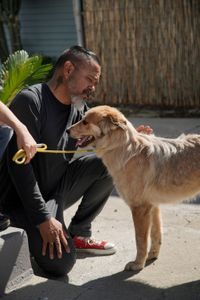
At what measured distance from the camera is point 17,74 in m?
6.20

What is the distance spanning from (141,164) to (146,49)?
237 inches

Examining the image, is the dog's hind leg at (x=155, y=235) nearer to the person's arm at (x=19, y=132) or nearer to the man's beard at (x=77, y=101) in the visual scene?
the man's beard at (x=77, y=101)

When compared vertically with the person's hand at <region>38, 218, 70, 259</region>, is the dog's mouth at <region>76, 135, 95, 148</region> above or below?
above

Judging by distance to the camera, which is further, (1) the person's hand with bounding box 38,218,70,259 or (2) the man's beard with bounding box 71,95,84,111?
(2) the man's beard with bounding box 71,95,84,111

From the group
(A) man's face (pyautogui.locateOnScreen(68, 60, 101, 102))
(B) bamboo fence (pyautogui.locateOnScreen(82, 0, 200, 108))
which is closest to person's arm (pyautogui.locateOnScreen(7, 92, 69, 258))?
(A) man's face (pyautogui.locateOnScreen(68, 60, 101, 102))

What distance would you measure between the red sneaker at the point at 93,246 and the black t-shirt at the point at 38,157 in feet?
1.73

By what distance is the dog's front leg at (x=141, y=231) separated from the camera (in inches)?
164

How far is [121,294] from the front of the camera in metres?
3.79

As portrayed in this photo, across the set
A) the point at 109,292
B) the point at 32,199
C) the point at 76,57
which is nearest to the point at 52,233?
the point at 32,199

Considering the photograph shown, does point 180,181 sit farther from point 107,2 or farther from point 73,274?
point 107,2

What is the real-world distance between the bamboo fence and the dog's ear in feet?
18.8

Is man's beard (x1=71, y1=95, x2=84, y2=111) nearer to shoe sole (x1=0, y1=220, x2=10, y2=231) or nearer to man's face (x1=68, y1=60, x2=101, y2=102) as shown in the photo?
man's face (x1=68, y1=60, x2=101, y2=102)

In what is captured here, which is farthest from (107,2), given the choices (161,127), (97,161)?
(97,161)

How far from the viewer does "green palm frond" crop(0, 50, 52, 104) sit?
6.17m
